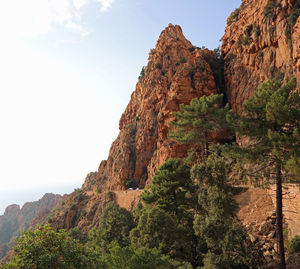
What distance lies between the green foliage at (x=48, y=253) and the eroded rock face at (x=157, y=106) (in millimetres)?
22780

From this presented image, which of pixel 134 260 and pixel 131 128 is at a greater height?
pixel 131 128

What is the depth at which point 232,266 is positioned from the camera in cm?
895

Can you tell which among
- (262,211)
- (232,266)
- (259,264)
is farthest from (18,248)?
(262,211)

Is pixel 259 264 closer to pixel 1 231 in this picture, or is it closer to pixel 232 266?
pixel 232 266

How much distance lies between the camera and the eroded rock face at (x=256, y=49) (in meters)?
23.4

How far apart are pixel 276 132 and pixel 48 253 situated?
10.3 m

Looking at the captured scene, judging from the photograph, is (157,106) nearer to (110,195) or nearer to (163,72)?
(163,72)

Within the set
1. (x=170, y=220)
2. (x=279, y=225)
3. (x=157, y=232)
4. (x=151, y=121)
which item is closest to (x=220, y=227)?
(x=279, y=225)

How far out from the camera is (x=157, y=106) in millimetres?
37156

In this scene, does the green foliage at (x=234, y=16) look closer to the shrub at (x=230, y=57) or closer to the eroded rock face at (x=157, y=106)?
the eroded rock face at (x=157, y=106)

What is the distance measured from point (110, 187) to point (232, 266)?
32065mm

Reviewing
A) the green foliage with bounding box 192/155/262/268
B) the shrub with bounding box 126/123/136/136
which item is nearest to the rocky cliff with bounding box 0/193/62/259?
the shrub with bounding box 126/123/136/136

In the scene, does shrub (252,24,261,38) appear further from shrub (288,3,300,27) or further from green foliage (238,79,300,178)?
green foliage (238,79,300,178)

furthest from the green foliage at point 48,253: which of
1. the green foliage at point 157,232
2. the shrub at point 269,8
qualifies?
the shrub at point 269,8
